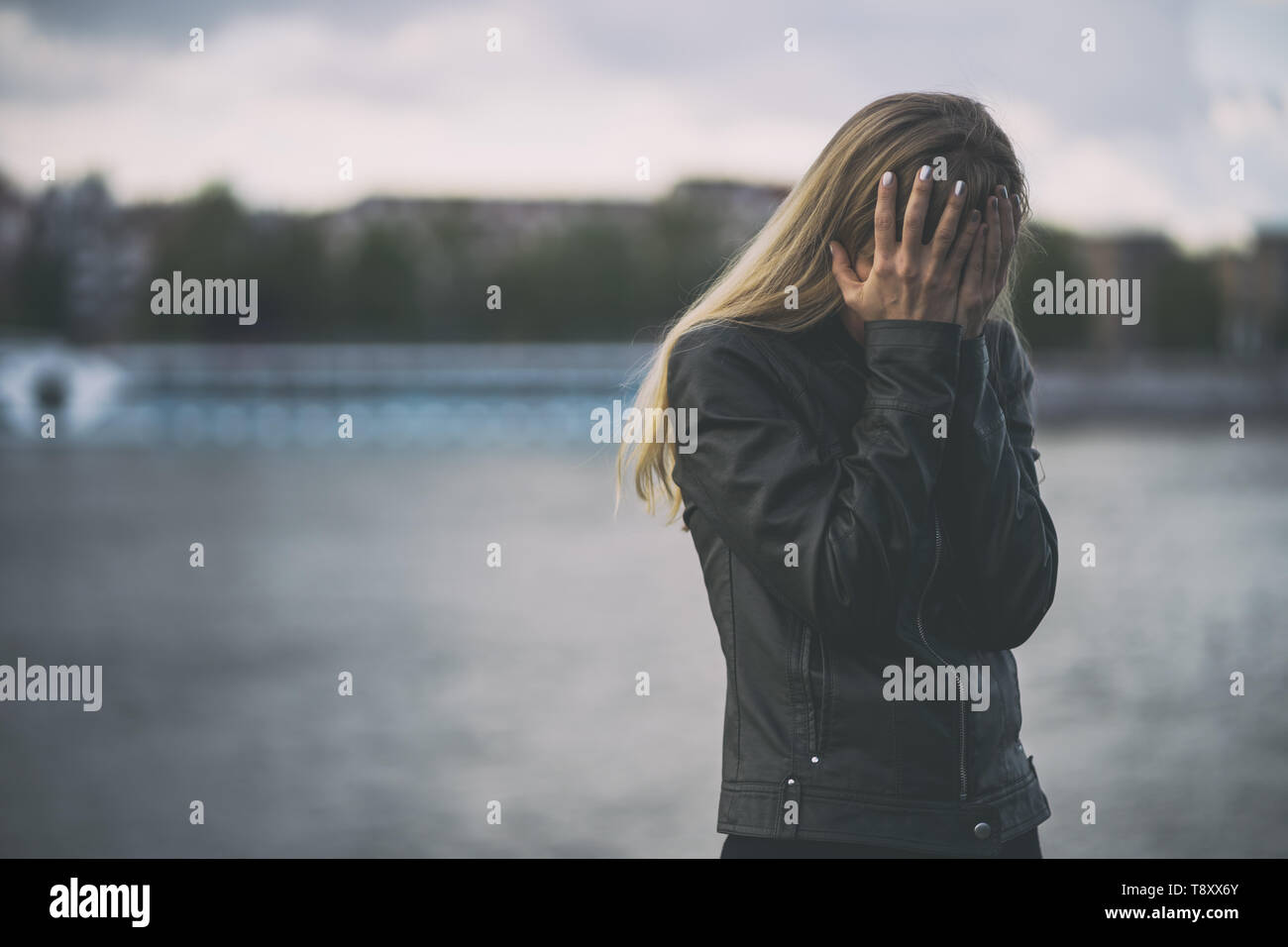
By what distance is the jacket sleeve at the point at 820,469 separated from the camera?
1.70 m

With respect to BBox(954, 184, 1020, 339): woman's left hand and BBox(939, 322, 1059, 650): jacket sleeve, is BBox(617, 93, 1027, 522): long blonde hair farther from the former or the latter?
BBox(939, 322, 1059, 650): jacket sleeve

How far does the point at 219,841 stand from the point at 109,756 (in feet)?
5.14

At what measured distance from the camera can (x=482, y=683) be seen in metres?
7.72

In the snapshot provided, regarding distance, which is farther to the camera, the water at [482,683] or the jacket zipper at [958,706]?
the water at [482,683]

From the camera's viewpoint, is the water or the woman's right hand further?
the water

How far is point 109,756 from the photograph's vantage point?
6270 mm

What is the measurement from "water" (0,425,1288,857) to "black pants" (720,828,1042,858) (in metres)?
3.06

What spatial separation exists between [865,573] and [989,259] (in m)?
0.44

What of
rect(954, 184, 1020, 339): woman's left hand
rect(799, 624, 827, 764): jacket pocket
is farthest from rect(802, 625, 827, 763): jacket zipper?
rect(954, 184, 1020, 339): woman's left hand

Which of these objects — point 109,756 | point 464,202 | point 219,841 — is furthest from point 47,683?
point 464,202

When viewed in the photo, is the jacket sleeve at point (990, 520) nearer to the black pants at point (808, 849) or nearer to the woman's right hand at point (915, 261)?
the woman's right hand at point (915, 261)

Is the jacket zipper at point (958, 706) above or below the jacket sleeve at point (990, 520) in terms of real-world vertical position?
below

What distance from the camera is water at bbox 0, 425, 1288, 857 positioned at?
523 centimetres

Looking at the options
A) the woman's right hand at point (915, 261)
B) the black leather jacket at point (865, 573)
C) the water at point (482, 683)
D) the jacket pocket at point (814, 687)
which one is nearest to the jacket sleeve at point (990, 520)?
the black leather jacket at point (865, 573)
